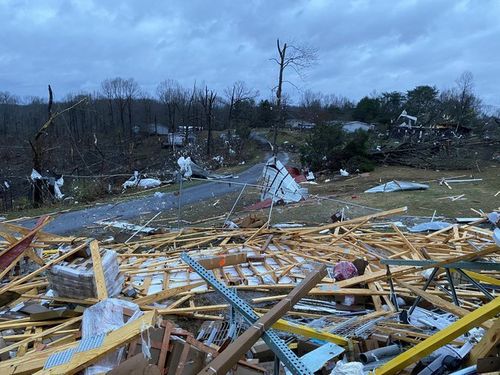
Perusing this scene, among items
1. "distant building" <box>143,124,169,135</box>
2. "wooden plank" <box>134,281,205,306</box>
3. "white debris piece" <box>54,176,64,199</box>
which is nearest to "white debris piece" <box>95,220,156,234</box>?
"wooden plank" <box>134,281,205,306</box>

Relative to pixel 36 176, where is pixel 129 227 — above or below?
below

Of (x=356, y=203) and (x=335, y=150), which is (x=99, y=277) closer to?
(x=356, y=203)

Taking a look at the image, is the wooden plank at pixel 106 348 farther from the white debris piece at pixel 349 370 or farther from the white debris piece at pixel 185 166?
the white debris piece at pixel 185 166

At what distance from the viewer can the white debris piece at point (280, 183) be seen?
495 inches

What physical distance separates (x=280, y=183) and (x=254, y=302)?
7299 millimetres

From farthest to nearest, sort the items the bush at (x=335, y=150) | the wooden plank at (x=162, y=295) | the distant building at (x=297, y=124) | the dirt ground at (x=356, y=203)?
the distant building at (x=297, y=124) < the bush at (x=335, y=150) < the dirt ground at (x=356, y=203) < the wooden plank at (x=162, y=295)

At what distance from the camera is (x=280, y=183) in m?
12.6

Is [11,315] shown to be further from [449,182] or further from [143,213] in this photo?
[449,182]

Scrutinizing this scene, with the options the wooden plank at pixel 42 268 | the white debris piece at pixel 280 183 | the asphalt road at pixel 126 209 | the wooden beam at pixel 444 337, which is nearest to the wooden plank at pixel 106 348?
the wooden beam at pixel 444 337

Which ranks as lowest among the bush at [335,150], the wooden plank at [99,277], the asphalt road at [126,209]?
the asphalt road at [126,209]

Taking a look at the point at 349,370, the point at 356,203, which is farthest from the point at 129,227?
the point at 349,370

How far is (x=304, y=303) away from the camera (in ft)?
17.5

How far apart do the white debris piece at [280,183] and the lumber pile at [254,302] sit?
3.40 meters

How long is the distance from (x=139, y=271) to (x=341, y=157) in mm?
19229
